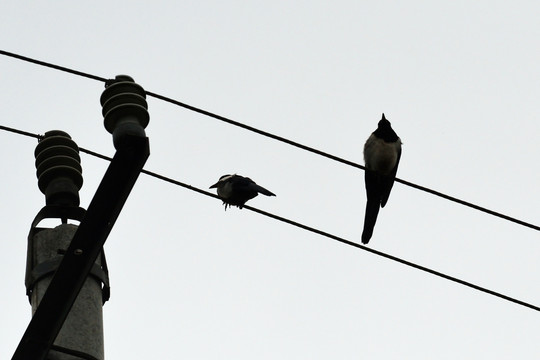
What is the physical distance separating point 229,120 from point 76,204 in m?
1.61

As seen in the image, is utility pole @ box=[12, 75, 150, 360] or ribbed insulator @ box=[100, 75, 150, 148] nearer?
utility pole @ box=[12, 75, 150, 360]

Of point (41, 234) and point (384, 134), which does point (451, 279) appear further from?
point (384, 134)

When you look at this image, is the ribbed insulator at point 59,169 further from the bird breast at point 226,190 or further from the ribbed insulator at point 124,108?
the bird breast at point 226,190

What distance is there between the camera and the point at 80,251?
2.78 meters

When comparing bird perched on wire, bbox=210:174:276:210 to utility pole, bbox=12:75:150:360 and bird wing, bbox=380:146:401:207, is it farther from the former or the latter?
utility pole, bbox=12:75:150:360

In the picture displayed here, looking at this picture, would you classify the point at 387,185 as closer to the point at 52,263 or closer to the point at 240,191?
the point at 240,191

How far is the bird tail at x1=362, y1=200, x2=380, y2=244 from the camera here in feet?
28.7

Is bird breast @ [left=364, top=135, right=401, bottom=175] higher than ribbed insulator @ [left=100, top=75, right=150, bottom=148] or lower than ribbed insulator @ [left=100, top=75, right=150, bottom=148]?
higher

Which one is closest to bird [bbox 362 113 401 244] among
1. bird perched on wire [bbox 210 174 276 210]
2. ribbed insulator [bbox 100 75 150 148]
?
bird perched on wire [bbox 210 174 276 210]

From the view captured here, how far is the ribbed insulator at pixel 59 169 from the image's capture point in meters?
3.64

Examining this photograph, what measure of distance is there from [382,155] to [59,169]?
5124 mm

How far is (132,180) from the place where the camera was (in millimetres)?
2826

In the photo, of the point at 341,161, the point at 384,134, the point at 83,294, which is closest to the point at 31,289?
the point at 83,294

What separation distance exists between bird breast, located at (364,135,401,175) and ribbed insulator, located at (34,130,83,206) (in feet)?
16.1
